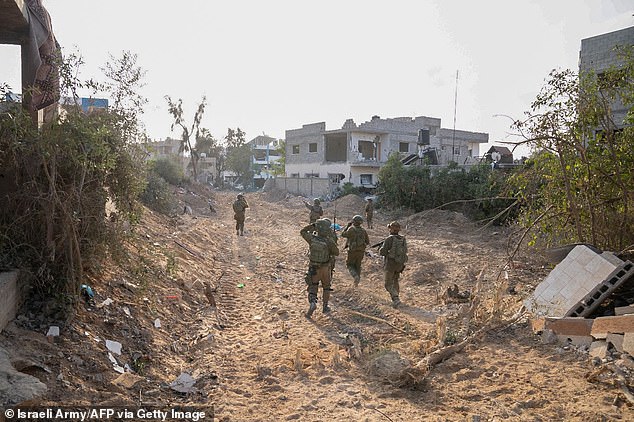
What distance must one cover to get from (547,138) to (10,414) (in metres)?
6.72

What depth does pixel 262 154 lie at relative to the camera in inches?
2997

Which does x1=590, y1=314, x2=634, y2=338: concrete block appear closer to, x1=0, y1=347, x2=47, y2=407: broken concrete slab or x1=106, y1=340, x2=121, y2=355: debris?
x1=106, y1=340, x2=121, y2=355: debris

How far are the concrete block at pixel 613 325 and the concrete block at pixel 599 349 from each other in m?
0.07

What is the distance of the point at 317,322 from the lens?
6668 mm

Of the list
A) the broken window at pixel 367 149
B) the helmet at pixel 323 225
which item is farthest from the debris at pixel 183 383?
the broken window at pixel 367 149

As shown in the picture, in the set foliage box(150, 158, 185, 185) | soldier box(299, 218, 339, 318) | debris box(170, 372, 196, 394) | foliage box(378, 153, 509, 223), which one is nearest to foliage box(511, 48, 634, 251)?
soldier box(299, 218, 339, 318)

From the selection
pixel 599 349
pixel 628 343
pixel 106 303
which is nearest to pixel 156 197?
pixel 106 303

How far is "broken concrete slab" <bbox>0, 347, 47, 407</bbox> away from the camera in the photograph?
2.95 m

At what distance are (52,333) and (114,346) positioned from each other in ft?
2.01

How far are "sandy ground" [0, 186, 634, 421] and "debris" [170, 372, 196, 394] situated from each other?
0.04 metres

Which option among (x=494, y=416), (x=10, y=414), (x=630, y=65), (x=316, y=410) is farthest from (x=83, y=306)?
(x=630, y=65)

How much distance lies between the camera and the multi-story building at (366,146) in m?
32.5

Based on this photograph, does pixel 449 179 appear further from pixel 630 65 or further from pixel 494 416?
pixel 494 416

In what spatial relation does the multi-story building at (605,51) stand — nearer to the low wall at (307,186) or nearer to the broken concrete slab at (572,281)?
the broken concrete slab at (572,281)
